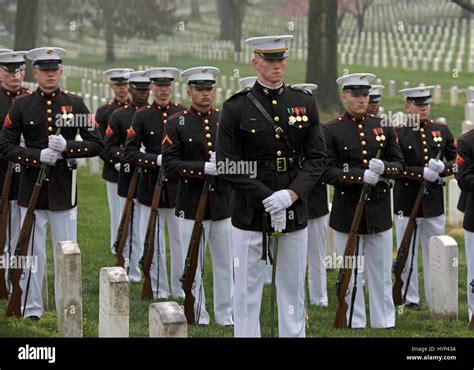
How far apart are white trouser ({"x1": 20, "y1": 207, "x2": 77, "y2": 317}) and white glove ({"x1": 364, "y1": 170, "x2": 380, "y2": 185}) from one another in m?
2.77

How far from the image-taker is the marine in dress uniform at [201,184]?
39.2ft

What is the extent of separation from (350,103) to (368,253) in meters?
1.40

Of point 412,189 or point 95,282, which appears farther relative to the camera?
point 95,282

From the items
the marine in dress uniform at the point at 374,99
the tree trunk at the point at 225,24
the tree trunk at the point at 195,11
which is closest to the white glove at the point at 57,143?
the marine in dress uniform at the point at 374,99

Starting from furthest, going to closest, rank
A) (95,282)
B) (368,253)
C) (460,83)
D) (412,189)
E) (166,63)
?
(166,63)
(460,83)
(95,282)
(412,189)
(368,253)

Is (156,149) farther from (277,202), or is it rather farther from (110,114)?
(277,202)

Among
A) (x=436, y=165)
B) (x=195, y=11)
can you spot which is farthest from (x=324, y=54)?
(x=195, y=11)

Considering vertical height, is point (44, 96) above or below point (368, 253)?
above

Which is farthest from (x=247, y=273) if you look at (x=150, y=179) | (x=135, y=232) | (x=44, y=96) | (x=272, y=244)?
(x=135, y=232)

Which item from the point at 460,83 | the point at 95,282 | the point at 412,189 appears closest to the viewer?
the point at 412,189

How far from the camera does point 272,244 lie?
9.24 meters

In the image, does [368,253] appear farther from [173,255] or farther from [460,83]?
[460,83]

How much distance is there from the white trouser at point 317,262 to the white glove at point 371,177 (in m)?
2.15

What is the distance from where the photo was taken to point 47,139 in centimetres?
1188
